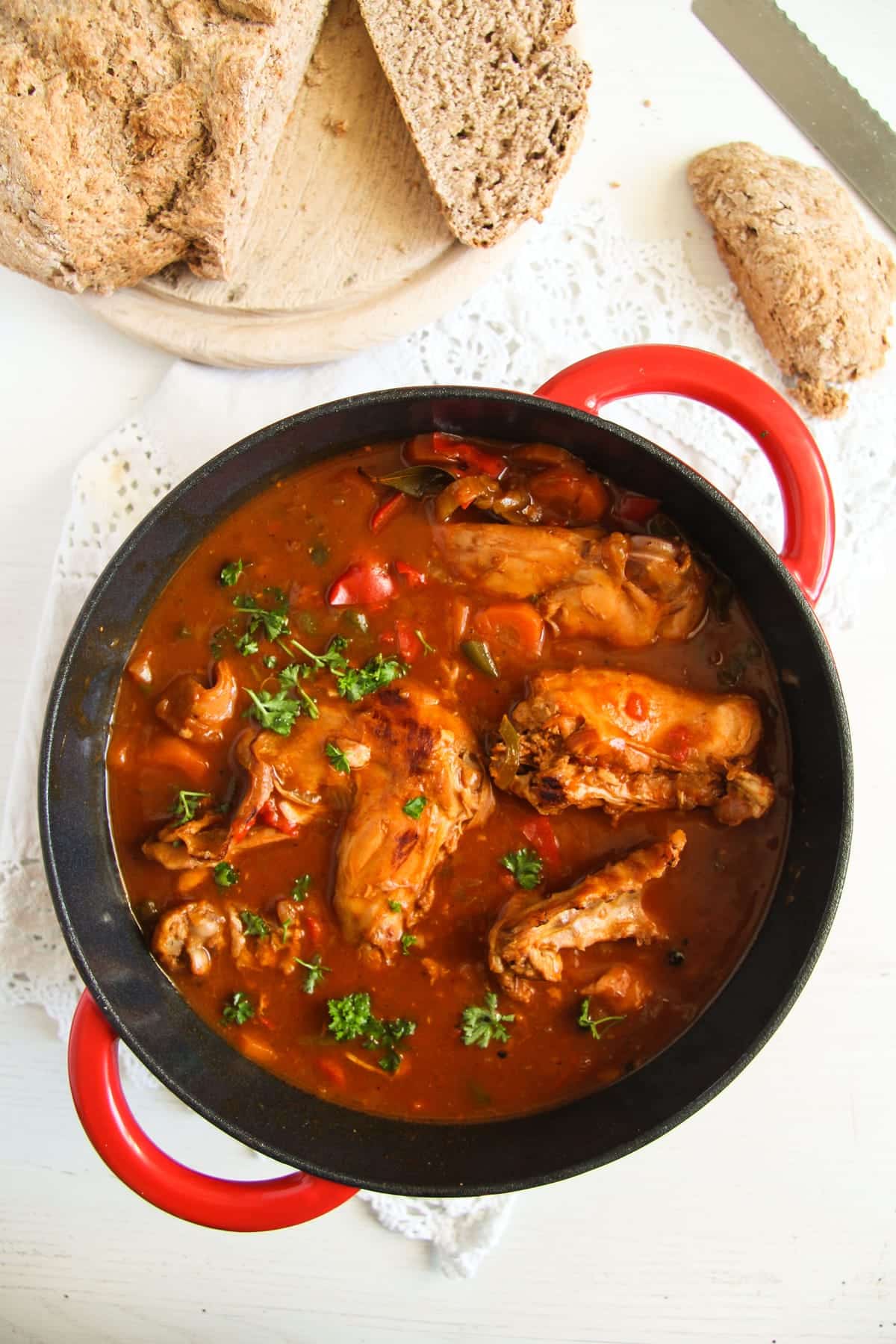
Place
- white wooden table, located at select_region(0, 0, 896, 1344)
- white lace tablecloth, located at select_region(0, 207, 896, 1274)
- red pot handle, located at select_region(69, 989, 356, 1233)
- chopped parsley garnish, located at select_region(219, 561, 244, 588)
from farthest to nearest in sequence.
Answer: white wooden table, located at select_region(0, 0, 896, 1344), white lace tablecloth, located at select_region(0, 207, 896, 1274), chopped parsley garnish, located at select_region(219, 561, 244, 588), red pot handle, located at select_region(69, 989, 356, 1233)

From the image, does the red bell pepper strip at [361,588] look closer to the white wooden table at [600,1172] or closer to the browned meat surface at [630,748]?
the browned meat surface at [630,748]

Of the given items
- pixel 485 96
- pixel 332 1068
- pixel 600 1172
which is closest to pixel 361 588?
pixel 332 1068

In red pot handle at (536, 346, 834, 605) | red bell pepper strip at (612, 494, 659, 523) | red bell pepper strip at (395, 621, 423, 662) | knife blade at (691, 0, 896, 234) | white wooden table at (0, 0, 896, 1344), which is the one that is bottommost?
white wooden table at (0, 0, 896, 1344)

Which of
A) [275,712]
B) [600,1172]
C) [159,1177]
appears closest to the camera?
[159,1177]

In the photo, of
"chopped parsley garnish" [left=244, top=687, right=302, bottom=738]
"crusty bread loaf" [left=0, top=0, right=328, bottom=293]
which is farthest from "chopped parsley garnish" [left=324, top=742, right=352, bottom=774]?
"crusty bread loaf" [left=0, top=0, right=328, bottom=293]

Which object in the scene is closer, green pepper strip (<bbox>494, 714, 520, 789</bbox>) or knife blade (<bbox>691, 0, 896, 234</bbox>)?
green pepper strip (<bbox>494, 714, 520, 789</bbox>)

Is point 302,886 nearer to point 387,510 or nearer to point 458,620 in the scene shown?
point 458,620

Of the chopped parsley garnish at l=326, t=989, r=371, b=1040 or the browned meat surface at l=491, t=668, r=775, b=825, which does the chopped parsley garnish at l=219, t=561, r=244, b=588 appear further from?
the chopped parsley garnish at l=326, t=989, r=371, b=1040
